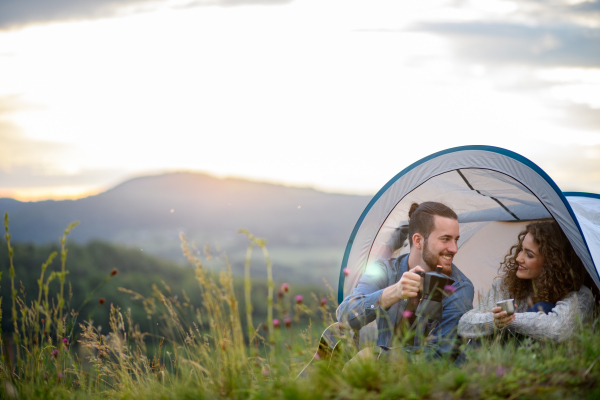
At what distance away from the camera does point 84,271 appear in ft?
107

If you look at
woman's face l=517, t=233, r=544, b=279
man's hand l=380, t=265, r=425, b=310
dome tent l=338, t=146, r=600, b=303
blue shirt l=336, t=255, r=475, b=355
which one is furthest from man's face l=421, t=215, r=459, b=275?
man's hand l=380, t=265, r=425, b=310

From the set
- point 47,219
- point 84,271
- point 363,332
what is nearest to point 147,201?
point 47,219

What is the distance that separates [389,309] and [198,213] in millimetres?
33482

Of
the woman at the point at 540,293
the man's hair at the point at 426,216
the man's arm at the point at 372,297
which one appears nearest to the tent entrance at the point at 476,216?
the man's hair at the point at 426,216

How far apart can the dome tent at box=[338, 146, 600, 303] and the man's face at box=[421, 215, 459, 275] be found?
0.39 meters

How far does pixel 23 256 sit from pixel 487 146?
35.8 m

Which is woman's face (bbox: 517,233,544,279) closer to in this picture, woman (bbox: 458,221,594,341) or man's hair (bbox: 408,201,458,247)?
woman (bbox: 458,221,594,341)

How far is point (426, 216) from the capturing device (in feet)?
11.7

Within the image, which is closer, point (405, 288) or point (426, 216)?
point (405, 288)

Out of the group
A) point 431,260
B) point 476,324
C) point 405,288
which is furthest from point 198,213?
point 405,288

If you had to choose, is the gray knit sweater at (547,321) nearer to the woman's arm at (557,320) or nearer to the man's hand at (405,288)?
the woman's arm at (557,320)

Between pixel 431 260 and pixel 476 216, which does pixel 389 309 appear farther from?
pixel 476 216

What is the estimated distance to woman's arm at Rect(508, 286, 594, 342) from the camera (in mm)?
2773

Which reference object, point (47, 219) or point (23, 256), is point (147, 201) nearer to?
point (47, 219)
